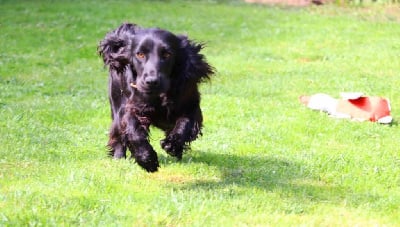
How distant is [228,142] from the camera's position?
26.9ft

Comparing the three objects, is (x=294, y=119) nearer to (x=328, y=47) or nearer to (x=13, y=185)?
(x=13, y=185)

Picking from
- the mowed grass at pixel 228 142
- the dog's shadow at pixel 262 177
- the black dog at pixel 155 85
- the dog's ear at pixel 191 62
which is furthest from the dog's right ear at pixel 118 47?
the dog's shadow at pixel 262 177

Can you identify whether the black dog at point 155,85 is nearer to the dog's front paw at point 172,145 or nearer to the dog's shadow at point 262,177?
the dog's front paw at point 172,145

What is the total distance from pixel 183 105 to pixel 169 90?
0.78 ft

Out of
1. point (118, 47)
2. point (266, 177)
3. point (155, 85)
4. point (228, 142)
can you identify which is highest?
point (118, 47)

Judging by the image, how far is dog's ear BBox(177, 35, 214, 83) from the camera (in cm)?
669

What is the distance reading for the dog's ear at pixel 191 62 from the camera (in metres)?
6.69

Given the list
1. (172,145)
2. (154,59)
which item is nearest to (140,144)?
(172,145)

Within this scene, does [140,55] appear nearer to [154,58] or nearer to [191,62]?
[154,58]

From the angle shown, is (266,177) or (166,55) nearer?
(166,55)

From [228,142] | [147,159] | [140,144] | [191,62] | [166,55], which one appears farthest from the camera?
[228,142]

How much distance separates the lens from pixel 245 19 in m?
19.6

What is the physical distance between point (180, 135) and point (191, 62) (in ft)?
2.21

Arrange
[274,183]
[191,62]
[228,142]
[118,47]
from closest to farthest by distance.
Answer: [274,183] → [191,62] → [118,47] → [228,142]
